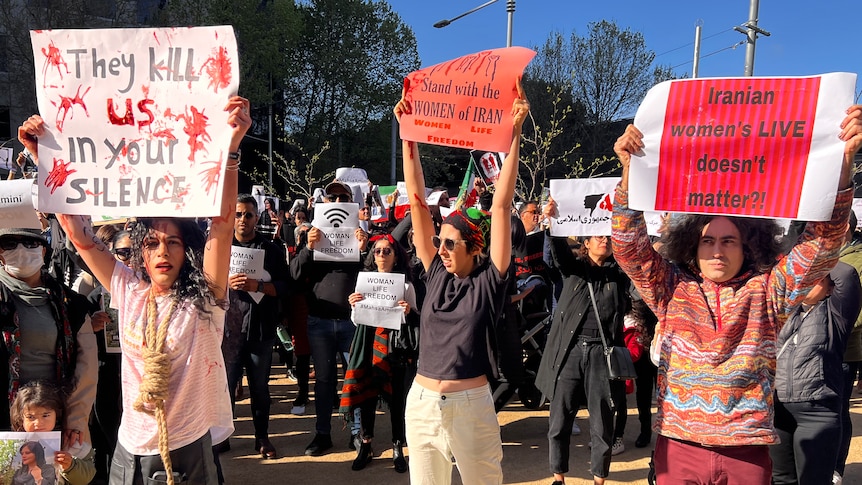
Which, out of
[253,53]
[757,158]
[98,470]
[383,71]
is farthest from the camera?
[383,71]

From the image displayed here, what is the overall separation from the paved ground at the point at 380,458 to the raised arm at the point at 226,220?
2804 millimetres

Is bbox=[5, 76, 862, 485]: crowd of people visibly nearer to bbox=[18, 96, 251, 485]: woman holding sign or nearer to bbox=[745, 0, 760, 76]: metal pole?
bbox=[18, 96, 251, 485]: woman holding sign

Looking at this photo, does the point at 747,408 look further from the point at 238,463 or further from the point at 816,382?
the point at 238,463

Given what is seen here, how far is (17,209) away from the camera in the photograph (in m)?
3.72

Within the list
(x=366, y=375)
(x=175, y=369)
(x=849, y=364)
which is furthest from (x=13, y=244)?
(x=849, y=364)

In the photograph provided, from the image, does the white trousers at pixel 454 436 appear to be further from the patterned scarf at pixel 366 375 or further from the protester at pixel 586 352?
the patterned scarf at pixel 366 375

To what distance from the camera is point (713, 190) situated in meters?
2.46

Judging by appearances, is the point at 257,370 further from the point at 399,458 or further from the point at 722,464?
the point at 722,464

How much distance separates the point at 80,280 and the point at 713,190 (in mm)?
4755

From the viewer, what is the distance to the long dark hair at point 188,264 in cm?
244

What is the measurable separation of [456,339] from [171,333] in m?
1.36

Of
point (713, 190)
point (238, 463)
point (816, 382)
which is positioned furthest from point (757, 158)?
point (238, 463)

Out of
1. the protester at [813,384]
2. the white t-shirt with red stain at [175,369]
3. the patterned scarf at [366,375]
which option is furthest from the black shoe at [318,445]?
the protester at [813,384]

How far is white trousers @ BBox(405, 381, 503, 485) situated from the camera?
296cm
